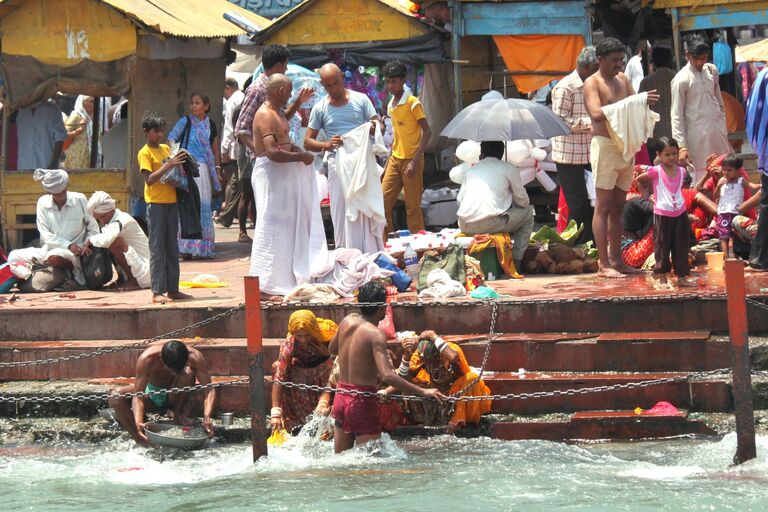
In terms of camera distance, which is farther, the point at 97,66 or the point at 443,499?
the point at 97,66

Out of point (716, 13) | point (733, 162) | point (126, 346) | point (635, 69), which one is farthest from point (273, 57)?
point (635, 69)

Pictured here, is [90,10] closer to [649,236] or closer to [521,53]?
[521,53]

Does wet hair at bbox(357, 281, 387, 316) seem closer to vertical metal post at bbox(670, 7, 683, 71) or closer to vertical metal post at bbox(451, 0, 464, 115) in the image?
vertical metal post at bbox(451, 0, 464, 115)

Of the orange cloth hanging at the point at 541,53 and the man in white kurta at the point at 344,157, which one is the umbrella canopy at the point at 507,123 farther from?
the orange cloth hanging at the point at 541,53

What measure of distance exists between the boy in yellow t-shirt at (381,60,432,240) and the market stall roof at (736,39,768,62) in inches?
206

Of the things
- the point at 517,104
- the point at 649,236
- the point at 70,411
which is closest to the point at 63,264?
the point at 70,411

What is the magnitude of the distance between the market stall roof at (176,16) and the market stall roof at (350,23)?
0.63 meters

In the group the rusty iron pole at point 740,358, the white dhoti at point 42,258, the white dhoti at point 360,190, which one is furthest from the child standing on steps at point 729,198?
the white dhoti at point 42,258

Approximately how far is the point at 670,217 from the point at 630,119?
0.85 meters

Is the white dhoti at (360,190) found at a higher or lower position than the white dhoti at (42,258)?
higher

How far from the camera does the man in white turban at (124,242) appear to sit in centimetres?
1208

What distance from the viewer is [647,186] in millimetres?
12031

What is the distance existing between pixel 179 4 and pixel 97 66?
1713mm

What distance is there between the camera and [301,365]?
9844 millimetres
